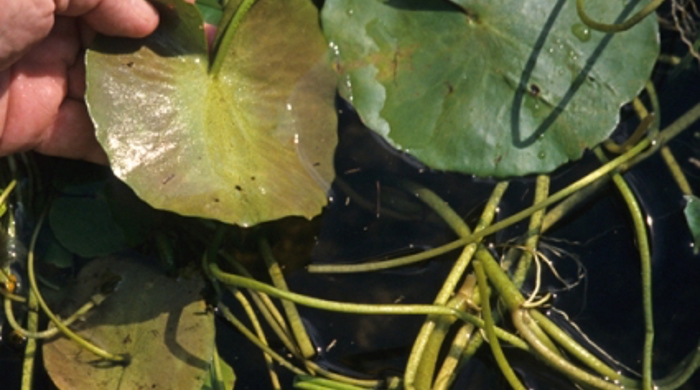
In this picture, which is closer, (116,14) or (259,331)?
(116,14)

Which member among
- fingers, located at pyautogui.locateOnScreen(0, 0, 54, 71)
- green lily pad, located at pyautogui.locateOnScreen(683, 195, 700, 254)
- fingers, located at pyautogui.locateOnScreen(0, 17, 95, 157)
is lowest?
fingers, located at pyautogui.locateOnScreen(0, 17, 95, 157)

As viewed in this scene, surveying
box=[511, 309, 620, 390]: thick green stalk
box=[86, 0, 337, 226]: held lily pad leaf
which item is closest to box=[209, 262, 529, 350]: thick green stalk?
box=[511, 309, 620, 390]: thick green stalk

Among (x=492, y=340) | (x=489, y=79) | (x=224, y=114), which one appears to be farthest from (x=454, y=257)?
(x=224, y=114)

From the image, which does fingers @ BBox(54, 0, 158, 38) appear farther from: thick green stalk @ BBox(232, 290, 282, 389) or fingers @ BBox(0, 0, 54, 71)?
thick green stalk @ BBox(232, 290, 282, 389)

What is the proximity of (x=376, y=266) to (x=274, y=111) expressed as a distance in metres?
0.34

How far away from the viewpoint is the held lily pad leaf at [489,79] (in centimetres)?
154

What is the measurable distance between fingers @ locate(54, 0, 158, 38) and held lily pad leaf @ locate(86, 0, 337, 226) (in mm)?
27

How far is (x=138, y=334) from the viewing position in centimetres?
150

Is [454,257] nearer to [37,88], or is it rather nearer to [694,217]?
[694,217]

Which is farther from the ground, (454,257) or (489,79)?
(489,79)

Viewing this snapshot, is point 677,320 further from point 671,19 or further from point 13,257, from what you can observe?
point 13,257

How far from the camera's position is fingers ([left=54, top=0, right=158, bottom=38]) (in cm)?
133

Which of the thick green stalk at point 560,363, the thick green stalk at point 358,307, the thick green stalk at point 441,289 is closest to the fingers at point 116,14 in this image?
the thick green stalk at point 358,307

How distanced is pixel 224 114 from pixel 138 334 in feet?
1.38
